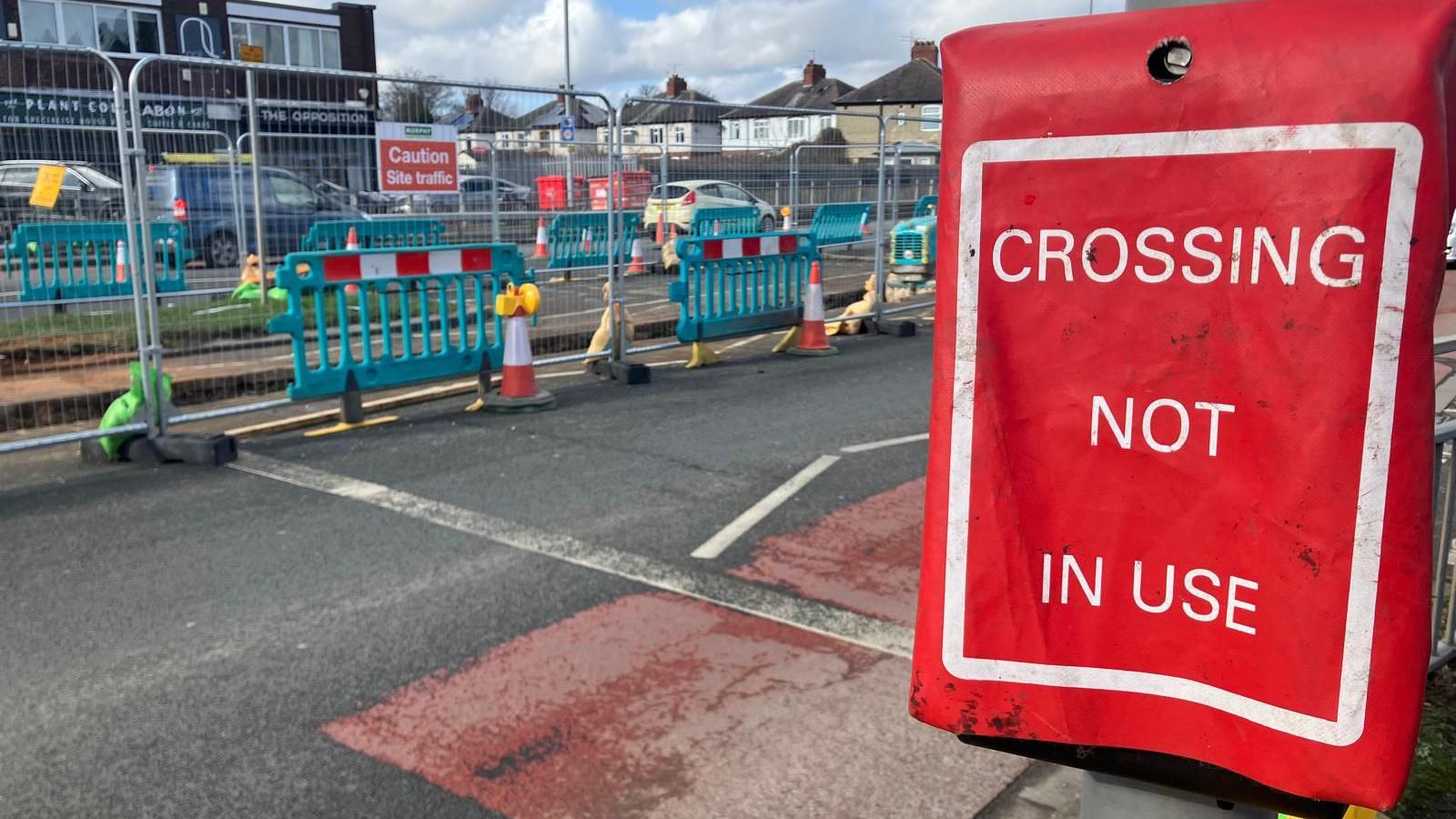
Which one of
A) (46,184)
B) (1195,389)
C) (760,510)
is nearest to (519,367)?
(760,510)

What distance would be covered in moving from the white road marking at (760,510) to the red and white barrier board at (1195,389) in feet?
12.3

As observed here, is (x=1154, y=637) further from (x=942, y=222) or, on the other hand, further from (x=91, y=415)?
(x=91, y=415)

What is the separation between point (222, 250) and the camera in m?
13.1

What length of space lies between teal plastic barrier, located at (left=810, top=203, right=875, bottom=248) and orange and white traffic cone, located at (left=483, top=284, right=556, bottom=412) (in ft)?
26.2

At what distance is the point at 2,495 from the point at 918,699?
6391 mm

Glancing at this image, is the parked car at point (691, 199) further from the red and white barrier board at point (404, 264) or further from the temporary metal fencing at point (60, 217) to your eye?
the temporary metal fencing at point (60, 217)

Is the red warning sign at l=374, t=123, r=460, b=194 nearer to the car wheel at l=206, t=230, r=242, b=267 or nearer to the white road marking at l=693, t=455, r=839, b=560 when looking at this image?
the car wheel at l=206, t=230, r=242, b=267

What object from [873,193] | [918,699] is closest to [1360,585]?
[918,699]

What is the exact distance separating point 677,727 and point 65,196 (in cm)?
944

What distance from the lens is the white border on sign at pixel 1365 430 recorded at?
3.95ft

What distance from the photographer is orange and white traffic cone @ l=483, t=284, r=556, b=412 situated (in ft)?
27.5

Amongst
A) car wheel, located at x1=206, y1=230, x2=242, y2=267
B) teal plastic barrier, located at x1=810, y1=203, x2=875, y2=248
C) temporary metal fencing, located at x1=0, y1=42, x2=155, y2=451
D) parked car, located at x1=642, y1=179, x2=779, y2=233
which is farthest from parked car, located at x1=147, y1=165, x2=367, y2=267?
teal plastic barrier, located at x1=810, y1=203, x2=875, y2=248

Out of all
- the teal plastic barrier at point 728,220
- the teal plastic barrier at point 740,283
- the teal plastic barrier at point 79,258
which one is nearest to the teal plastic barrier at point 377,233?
the teal plastic barrier at point 79,258

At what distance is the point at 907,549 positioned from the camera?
210 inches
